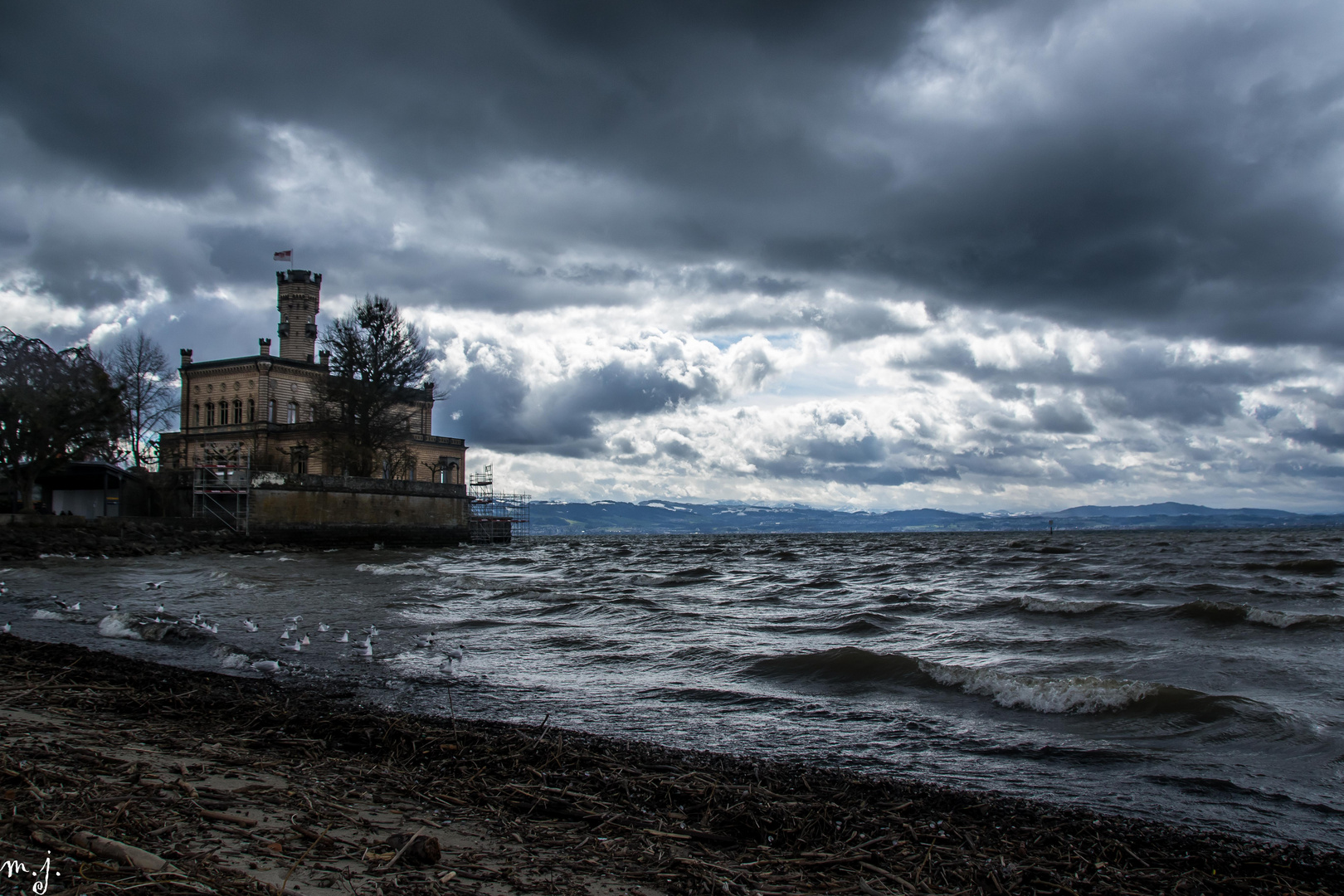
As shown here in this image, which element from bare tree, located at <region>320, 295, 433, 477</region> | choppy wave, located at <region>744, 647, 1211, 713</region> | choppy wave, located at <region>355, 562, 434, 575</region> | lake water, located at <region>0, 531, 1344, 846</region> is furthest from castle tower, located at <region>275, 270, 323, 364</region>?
choppy wave, located at <region>744, 647, 1211, 713</region>

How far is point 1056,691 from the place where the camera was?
26.0 ft

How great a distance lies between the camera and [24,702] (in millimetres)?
6234

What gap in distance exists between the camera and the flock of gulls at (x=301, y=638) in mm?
9789

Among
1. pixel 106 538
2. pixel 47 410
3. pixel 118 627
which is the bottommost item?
pixel 106 538

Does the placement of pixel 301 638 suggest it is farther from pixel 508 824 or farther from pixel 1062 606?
pixel 1062 606

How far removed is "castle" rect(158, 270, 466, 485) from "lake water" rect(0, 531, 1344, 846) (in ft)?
131

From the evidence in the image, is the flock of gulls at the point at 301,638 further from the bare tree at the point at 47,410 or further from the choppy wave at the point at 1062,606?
the bare tree at the point at 47,410

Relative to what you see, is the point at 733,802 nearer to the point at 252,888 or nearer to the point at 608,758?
the point at 608,758

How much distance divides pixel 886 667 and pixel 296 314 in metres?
74.0

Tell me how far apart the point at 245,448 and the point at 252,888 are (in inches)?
2535

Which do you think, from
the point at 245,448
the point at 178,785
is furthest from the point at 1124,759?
the point at 245,448

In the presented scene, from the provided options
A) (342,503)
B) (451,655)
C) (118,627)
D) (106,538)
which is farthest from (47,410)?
(451,655)

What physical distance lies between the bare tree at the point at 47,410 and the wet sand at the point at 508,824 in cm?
4017

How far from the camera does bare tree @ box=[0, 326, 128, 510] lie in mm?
37625
